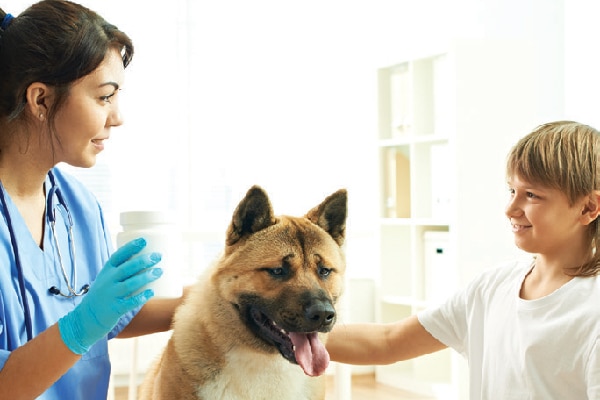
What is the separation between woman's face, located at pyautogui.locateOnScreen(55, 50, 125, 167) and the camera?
132cm

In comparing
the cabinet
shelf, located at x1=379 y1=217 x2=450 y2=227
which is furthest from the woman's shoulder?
shelf, located at x1=379 y1=217 x2=450 y2=227

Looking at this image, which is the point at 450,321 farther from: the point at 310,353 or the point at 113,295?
the point at 113,295

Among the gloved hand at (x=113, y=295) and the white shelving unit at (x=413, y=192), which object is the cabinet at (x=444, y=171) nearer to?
the white shelving unit at (x=413, y=192)

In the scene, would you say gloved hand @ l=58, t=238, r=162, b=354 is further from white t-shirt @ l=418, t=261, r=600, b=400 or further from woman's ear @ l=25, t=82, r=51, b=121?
white t-shirt @ l=418, t=261, r=600, b=400

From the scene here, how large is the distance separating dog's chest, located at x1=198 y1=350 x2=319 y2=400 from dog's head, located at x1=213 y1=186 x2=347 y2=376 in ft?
0.12

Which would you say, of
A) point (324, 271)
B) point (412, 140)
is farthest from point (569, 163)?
point (412, 140)

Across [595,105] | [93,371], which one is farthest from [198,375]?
[595,105]

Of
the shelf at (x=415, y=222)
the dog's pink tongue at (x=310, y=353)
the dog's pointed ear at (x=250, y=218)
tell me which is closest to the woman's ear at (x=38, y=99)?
the dog's pointed ear at (x=250, y=218)

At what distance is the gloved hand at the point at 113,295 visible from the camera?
3.86 feet

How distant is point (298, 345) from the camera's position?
4.27 ft

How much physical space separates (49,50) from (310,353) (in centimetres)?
71

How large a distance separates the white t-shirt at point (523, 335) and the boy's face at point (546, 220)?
0.26 feet

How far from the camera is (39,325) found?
4.60ft

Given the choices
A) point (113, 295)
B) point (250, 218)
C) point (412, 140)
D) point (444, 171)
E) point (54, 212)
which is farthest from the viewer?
point (412, 140)
